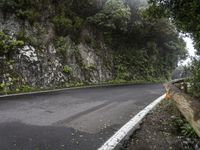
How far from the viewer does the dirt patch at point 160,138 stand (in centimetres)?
476

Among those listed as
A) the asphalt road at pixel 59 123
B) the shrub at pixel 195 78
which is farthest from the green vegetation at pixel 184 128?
the shrub at pixel 195 78

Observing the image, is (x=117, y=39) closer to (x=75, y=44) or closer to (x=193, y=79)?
(x=75, y=44)

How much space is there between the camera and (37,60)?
1436 cm

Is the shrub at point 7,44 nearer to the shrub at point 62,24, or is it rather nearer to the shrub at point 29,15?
the shrub at point 29,15

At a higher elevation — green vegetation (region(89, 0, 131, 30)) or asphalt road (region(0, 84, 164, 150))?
green vegetation (region(89, 0, 131, 30))

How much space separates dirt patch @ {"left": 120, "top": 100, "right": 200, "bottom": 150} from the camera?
476 centimetres

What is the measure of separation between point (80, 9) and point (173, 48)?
14270 mm

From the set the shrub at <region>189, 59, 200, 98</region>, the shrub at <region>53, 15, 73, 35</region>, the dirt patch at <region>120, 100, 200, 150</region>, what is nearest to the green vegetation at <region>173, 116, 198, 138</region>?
the dirt patch at <region>120, 100, 200, 150</region>

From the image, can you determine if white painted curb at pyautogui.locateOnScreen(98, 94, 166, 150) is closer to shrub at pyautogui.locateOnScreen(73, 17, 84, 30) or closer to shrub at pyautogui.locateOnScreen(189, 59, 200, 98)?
shrub at pyautogui.locateOnScreen(189, 59, 200, 98)

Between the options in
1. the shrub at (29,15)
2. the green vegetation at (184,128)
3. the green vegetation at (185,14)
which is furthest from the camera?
the shrub at (29,15)

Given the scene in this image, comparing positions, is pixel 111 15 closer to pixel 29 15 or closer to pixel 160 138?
pixel 29 15

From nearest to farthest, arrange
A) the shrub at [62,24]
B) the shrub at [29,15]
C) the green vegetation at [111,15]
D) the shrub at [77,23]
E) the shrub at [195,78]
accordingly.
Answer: the shrub at [195,78]
the shrub at [29,15]
the shrub at [62,24]
the shrub at [77,23]
the green vegetation at [111,15]

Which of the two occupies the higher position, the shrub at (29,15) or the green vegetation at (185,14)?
the shrub at (29,15)

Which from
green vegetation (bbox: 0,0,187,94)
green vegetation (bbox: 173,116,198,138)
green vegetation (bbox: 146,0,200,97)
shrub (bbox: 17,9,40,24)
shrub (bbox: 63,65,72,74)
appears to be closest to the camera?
green vegetation (bbox: 173,116,198,138)
